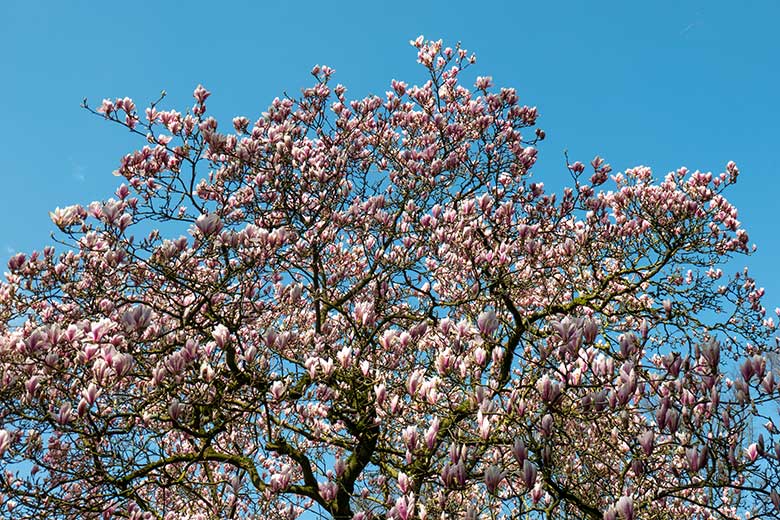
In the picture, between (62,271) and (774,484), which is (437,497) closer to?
(774,484)

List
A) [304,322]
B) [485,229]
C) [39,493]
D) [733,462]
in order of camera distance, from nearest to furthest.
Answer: [733,462] → [39,493] → [485,229] → [304,322]

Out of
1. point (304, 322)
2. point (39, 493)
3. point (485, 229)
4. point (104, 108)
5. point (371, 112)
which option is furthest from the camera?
point (371, 112)

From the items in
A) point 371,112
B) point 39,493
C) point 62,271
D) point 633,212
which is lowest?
point 39,493

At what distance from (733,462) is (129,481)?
4942 mm

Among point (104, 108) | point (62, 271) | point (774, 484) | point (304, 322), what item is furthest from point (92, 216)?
point (774, 484)

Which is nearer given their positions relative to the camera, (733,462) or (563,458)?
(733,462)

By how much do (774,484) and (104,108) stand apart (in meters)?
6.86

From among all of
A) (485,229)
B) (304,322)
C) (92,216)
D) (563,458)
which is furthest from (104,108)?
(563,458)

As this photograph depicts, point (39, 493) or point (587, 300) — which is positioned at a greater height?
point (587, 300)

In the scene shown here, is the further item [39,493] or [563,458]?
[563,458]

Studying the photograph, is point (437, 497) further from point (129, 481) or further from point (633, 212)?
point (633, 212)

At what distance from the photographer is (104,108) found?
6059 millimetres

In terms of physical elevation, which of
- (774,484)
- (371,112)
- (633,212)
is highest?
(371,112)

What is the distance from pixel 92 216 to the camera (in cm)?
489
